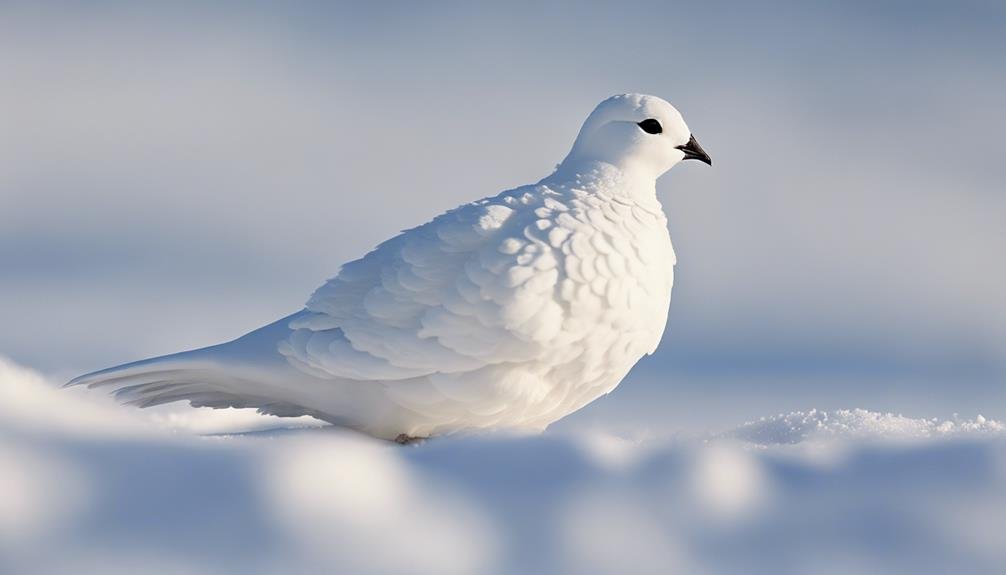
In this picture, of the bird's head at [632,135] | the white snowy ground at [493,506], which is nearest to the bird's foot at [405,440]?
the white snowy ground at [493,506]

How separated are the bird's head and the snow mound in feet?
5.53

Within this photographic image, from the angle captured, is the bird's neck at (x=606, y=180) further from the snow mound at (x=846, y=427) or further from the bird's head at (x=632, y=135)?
the snow mound at (x=846, y=427)

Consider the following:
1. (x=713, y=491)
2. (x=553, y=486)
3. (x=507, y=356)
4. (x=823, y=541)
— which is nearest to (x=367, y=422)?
(x=507, y=356)

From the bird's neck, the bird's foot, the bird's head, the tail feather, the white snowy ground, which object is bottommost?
the white snowy ground

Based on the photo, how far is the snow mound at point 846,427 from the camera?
705 cm

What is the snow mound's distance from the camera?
277 inches

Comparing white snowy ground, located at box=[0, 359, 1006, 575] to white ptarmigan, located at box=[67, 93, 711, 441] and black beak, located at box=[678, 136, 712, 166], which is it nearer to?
white ptarmigan, located at box=[67, 93, 711, 441]

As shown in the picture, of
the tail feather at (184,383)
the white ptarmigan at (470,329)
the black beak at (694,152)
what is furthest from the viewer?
the black beak at (694,152)

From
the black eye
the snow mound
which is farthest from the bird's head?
the snow mound

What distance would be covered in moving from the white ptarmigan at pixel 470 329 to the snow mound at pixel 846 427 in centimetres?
92

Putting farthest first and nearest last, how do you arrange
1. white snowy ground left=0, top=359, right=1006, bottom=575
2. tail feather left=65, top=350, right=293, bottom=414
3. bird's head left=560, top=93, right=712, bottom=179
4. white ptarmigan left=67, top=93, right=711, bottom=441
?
bird's head left=560, top=93, right=712, bottom=179, tail feather left=65, top=350, right=293, bottom=414, white ptarmigan left=67, top=93, right=711, bottom=441, white snowy ground left=0, top=359, right=1006, bottom=575

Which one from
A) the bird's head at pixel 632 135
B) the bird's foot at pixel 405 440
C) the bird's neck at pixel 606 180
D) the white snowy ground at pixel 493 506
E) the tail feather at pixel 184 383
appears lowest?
the white snowy ground at pixel 493 506

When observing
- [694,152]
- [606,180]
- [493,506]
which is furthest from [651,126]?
[493,506]

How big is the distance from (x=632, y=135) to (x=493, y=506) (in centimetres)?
277
